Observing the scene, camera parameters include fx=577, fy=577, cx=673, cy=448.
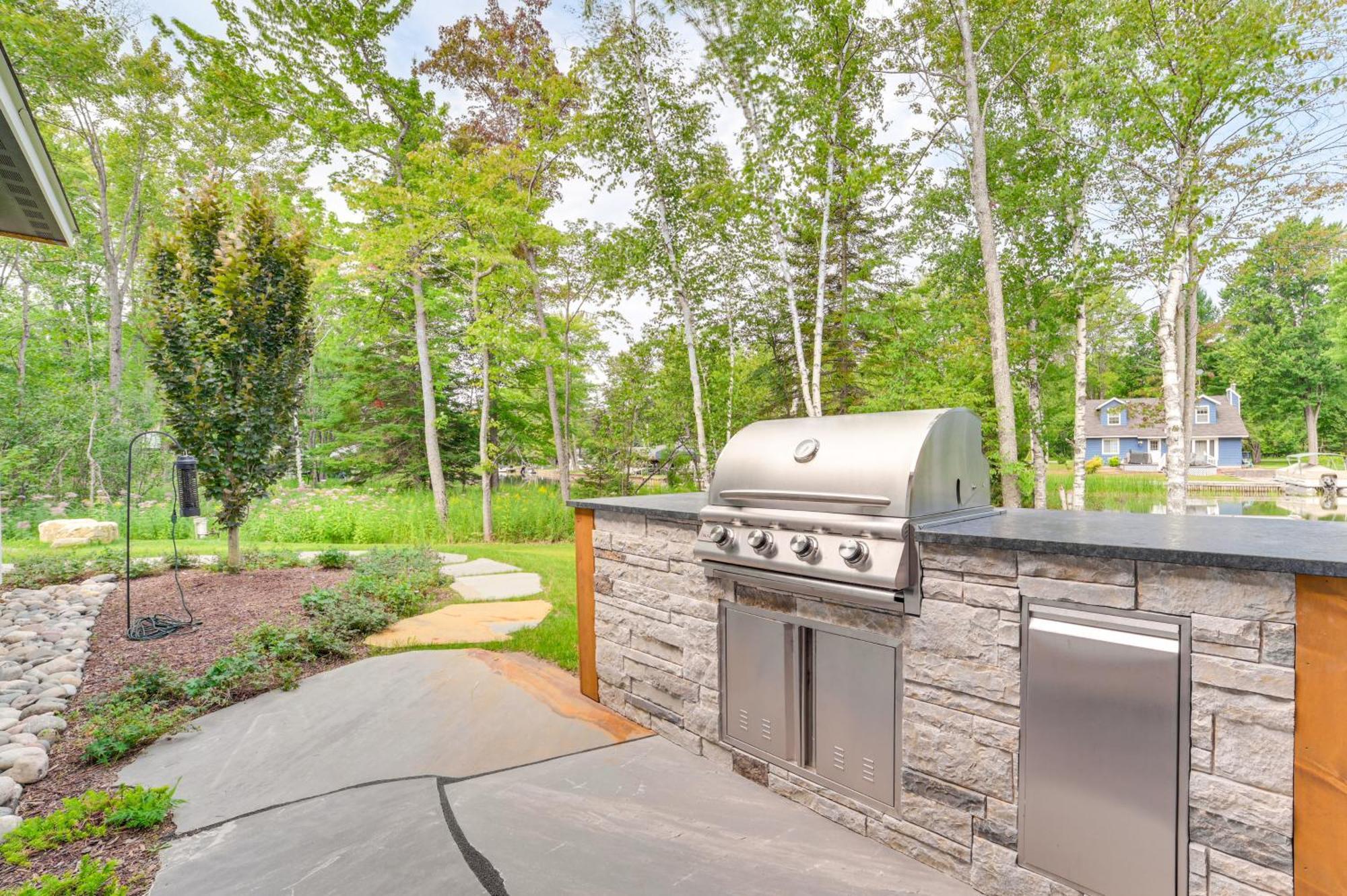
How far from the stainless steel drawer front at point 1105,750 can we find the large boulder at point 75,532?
994cm

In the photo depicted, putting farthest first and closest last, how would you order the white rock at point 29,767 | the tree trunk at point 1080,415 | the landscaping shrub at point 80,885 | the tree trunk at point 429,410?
the tree trunk at point 429,410 < the tree trunk at point 1080,415 < the white rock at point 29,767 < the landscaping shrub at point 80,885

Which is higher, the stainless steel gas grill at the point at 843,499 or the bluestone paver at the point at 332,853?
the stainless steel gas grill at the point at 843,499

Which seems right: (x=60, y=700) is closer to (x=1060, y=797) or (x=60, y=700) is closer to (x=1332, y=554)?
(x=1060, y=797)

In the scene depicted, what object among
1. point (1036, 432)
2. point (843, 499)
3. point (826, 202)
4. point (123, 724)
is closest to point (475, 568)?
point (123, 724)

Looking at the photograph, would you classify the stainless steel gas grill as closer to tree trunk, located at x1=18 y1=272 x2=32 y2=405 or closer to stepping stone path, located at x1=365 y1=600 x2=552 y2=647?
stepping stone path, located at x1=365 y1=600 x2=552 y2=647

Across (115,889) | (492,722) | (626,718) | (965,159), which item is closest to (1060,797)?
(626,718)

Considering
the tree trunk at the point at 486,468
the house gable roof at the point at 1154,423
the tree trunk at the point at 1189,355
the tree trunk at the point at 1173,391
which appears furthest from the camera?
the house gable roof at the point at 1154,423

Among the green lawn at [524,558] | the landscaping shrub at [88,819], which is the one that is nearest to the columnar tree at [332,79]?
the green lawn at [524,558]

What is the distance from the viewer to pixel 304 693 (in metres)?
3.24

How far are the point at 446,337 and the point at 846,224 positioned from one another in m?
7.23

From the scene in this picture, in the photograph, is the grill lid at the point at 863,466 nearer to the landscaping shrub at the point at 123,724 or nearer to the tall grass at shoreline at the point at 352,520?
the landscaping shrub at the point at 123,724

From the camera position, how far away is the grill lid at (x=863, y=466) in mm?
1827

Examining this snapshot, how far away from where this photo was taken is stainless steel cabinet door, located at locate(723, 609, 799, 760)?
2.13 meters

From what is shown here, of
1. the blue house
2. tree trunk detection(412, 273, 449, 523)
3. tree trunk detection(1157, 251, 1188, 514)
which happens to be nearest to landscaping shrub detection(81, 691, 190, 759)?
tree trunk detection(412, 273, 449, 523)
